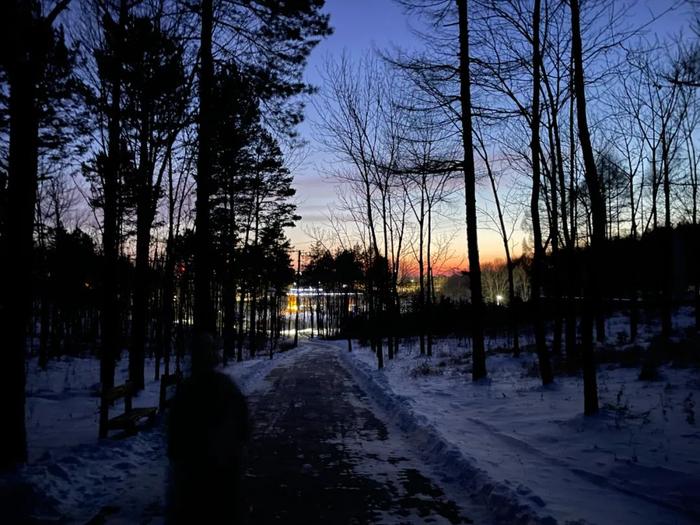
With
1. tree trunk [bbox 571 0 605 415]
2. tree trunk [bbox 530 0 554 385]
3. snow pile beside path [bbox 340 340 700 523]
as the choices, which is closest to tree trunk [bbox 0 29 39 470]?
snow pile beside path [bbox 340 340 700 523]

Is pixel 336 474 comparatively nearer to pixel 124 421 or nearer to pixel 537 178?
pixel 124 421

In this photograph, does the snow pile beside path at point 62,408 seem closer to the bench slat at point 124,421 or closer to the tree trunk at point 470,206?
the bench slat at point 124,421

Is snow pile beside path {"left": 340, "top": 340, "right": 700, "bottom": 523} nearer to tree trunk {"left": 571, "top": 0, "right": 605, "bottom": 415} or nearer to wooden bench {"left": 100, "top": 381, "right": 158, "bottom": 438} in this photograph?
tree trunk {"left": 571, "top": 0, "right": 605, "bottom": 415}

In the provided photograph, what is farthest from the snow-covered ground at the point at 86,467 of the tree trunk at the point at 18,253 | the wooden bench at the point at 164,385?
the wooden bench at the point at 164,385

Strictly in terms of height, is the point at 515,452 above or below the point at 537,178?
below

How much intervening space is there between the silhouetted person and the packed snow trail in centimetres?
134

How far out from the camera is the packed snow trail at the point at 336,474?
177 inches

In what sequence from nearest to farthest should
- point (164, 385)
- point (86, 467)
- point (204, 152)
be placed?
point (86, 467)
point (164, 385)
point (204, 152)

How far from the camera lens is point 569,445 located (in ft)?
21.6

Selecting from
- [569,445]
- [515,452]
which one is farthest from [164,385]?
[569,445]

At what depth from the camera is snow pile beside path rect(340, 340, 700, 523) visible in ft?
14.6

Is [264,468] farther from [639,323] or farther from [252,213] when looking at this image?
[639,323]

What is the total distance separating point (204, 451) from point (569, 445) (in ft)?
18.7

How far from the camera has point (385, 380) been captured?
14945 mm
